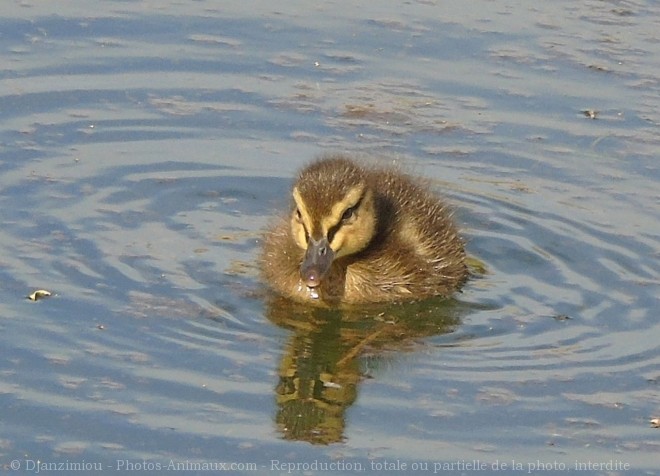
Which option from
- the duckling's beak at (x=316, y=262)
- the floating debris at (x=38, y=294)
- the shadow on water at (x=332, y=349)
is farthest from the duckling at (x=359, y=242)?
the floating debris at (x=38, y=294)

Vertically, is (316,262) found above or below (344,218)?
below

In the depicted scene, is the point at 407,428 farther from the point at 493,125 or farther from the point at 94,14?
the point at 94,14

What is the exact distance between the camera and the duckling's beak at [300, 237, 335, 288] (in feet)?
28.5

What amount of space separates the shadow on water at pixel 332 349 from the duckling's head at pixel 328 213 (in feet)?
0.84

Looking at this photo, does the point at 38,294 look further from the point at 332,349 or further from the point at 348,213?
the point at 348,213

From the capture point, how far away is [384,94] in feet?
38.9

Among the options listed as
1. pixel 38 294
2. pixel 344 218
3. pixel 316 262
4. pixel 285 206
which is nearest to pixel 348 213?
pixel 344 218

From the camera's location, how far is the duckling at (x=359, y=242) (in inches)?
347

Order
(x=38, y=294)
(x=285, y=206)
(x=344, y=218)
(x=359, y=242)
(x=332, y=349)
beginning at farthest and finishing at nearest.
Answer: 1. (x=285, y=206)
2. (x=359, y=242)
3. (x=344, y=218)
4. (x=38, y=294)
5. (x=332, y=349)

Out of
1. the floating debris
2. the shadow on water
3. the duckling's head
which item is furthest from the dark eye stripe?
the floating debris

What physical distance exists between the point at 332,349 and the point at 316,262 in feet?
1.60

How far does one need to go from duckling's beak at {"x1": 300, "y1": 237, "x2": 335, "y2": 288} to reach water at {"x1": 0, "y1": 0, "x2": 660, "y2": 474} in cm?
29

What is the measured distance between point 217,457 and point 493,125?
4.81 m

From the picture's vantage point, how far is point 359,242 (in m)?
9.13
